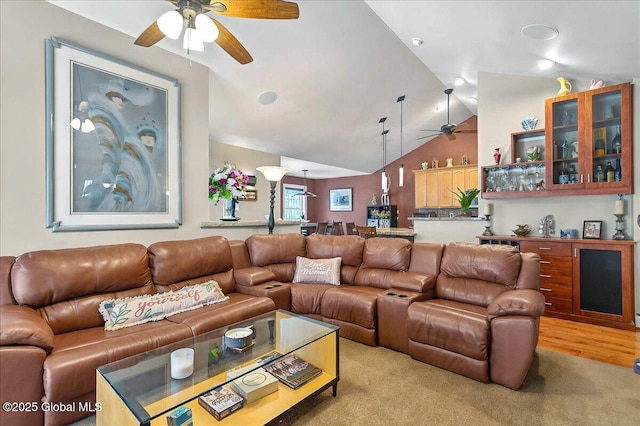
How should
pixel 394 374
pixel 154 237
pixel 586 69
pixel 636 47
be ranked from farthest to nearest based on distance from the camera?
1. pixel 586 69
2. pixel 154 237
3. pixel 636 47
4. pixel 394 374

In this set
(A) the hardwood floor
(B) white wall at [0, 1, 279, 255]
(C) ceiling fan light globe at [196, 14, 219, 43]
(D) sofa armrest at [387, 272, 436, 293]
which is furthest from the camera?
(D) sofa armrest at [387, 272, 436, 293]

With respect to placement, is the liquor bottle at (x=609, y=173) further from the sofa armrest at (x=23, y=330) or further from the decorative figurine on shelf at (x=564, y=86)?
the sofa armrest at (x=23, y=330)

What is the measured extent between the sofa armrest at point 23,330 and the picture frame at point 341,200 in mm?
8878

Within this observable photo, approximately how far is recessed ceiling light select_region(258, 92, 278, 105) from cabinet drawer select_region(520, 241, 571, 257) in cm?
393

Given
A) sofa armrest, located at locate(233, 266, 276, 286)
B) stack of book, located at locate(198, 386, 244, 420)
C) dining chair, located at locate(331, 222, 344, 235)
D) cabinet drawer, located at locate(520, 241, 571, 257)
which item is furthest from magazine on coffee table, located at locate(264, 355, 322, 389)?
dining chair, located at locate(331, 222, 344, 235)

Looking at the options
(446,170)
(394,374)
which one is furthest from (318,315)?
(446,170)

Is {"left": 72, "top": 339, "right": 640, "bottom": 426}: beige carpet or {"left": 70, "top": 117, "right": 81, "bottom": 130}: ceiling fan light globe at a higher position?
{"left": 70, "top": 117, "right": 81, "bottom": 130}: ceiling fan light globe

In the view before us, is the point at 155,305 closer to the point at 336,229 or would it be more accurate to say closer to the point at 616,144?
the point at 616,144

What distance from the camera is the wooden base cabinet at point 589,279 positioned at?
138 inches

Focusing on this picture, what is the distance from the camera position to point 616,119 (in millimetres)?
3645

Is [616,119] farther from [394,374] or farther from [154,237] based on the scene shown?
[154,237]

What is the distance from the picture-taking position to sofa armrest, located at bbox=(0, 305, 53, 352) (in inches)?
68.3

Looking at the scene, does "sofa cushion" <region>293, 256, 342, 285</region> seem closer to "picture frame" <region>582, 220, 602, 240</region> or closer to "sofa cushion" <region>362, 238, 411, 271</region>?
"sofa cushion" <region>362, 238, 411, 271</region>

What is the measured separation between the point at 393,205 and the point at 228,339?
25.2ft
